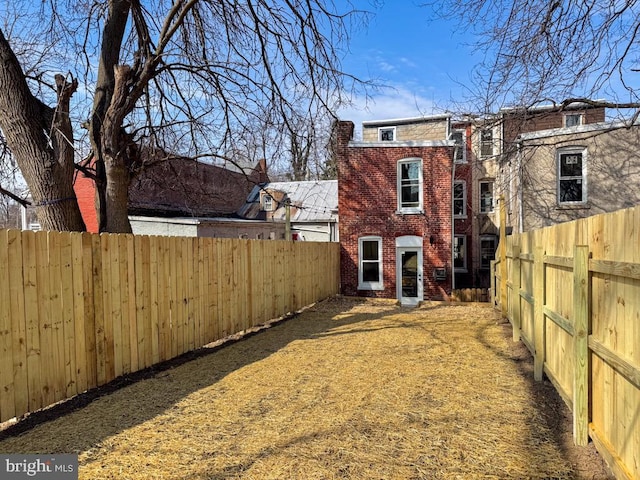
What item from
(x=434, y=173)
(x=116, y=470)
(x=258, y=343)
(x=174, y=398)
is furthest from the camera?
(x=434, y=173)

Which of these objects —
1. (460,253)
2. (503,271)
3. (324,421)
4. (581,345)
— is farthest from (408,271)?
(581,345)

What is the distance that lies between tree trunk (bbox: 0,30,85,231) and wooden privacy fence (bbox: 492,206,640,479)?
673cm

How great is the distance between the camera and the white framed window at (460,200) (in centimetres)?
1988

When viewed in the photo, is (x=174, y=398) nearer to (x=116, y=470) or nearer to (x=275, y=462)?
(x=116, y=470)

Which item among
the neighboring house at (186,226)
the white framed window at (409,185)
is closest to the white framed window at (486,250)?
the white framed window at (409,185)

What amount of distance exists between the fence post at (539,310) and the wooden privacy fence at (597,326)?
2cm

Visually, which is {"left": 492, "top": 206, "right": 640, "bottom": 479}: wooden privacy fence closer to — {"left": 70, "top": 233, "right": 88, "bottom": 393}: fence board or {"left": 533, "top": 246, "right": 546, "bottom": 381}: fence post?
{"left": 533, "top": 246, "right": 546, "bottom": 381}: fence post

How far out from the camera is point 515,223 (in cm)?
1515

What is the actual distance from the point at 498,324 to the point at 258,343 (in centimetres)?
522

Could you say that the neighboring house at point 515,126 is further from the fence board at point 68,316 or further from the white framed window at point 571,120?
the fence board at point 68,316

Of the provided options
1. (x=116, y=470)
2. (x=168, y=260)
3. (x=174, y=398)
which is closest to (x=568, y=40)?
(x=168, y=260)

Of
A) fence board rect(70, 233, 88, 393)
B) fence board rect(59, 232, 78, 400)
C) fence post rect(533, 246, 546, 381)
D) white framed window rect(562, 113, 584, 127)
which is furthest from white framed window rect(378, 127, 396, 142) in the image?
fence board rect(59, 232, 78, 400)

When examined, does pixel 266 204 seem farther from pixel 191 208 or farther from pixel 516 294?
pixel 516 294

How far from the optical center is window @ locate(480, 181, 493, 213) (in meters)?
20.1
